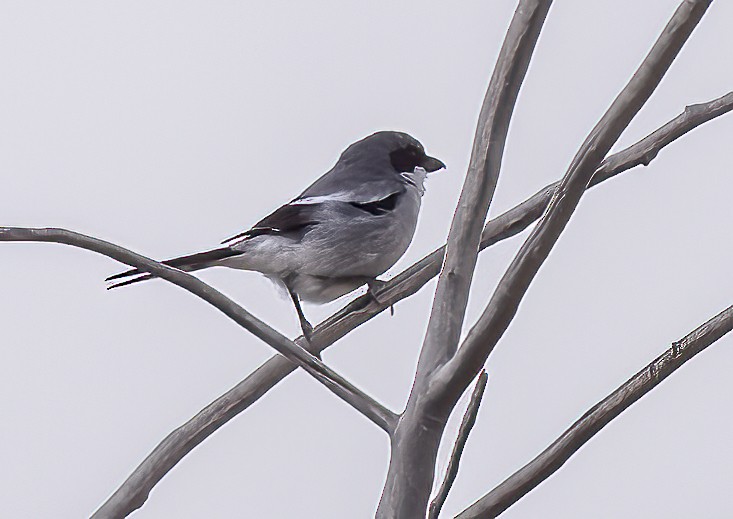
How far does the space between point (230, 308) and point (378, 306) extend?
48cm

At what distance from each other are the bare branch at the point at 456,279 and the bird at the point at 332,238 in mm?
758

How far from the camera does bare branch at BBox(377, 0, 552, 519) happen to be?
0.78 meters

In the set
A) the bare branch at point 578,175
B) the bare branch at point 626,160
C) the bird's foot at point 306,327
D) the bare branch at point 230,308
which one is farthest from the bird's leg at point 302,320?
the bare branch at point 578,175

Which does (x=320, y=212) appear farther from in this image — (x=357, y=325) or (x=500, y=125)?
(x=500, y=125)

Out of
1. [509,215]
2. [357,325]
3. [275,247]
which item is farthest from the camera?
[275,247]

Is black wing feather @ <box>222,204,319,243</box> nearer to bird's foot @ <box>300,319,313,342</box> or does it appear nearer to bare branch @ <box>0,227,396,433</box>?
bird's foot @ <box>300,319,313,342</box>

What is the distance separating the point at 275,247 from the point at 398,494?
0.95 m


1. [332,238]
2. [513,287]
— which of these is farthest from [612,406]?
[332,238]

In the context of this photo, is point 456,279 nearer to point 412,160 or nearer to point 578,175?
point 578,175

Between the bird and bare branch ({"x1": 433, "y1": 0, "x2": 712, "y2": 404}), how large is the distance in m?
0.85

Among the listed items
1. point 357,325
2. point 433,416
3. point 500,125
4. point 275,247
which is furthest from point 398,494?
point 275,247

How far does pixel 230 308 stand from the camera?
82 centimetres

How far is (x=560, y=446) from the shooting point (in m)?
0.78

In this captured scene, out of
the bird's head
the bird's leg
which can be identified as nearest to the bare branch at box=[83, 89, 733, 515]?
the bird's leg
